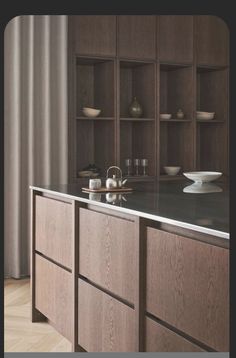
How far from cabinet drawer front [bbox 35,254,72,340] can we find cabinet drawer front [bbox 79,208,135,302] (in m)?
0.26

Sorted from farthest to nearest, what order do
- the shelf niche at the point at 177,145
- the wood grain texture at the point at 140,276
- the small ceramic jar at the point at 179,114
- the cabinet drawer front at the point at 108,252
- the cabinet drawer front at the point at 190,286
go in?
the shelf niche at the point at 177,145, the small ceramic jar at the point at 179,114, the cabinet drawer front at the point at 108,252, the wood grain texture at the point at 140,276, the cabinet drawer front at the point at 190,286

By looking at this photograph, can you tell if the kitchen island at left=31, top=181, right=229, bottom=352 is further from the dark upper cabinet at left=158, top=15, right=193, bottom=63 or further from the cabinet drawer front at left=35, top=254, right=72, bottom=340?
the dark upper cabinet at left=158, top=15, right=193, bottom=63

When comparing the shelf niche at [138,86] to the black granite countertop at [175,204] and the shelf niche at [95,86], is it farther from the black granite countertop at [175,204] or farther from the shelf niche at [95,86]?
the black granite countertop at [175,204]

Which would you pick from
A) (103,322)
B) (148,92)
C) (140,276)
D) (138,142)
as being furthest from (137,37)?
(140,276)

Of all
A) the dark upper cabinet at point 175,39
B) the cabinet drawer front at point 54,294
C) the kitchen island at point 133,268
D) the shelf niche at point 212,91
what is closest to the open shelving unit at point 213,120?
the shelf niche at point 212,91

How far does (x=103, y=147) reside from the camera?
205 inches

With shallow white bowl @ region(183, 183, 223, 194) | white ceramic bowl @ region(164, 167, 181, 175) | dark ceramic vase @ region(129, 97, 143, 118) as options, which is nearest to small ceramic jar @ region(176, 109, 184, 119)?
dark ceramic vase @ region(129, 97, 143, 118)

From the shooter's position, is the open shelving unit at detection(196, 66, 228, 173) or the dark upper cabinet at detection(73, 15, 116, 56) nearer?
the dark upper cabinet at detection(73, 15, 116, 56)

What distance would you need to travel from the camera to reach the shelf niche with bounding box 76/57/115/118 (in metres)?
5.07

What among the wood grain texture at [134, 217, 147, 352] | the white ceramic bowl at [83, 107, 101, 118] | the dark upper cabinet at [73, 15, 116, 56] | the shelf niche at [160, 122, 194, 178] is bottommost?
the wood grain texture at [134, 217, 147, 352]

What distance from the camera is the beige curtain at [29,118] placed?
4.64m

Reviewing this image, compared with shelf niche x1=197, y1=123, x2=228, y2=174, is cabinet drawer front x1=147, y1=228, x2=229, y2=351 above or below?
below

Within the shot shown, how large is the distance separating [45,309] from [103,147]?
2218mm

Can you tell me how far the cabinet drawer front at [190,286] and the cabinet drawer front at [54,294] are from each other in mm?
936
